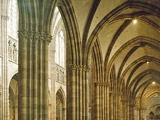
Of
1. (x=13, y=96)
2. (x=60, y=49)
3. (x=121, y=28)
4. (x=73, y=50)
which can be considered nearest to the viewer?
(x=73, y=50)

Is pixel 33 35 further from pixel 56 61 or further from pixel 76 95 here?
pixel 56 61

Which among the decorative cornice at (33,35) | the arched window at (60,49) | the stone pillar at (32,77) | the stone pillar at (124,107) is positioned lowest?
the stone pillar at (124,107)

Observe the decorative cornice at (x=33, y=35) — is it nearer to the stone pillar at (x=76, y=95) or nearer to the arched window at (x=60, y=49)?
the stone pillar at (x=76, y=95)

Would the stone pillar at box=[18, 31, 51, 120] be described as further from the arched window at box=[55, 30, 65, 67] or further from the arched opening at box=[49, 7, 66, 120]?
the arched window at box=[55, 30, 65, 67]

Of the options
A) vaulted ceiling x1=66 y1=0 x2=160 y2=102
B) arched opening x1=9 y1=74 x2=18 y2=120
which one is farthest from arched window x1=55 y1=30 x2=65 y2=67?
vaulted ceiling x1=66 y1=0 x2=160 y2=102

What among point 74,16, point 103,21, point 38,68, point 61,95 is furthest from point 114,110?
point 38,68

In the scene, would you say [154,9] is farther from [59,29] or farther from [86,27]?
[59,29]

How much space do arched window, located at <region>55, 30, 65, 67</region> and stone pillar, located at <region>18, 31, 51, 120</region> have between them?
21.9 metres

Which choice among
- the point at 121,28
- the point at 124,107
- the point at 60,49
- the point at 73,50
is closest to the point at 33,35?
the point at 73,50

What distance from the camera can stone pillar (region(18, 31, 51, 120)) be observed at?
50.8 ft

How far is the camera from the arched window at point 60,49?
38284 millimetres

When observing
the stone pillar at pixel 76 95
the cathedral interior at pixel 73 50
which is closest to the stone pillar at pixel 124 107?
the cathedral interior at pixel 73 50

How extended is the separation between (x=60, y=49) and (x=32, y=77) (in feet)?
76.6

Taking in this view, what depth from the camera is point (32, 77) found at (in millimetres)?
15797
